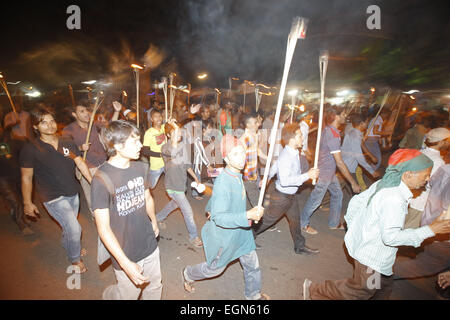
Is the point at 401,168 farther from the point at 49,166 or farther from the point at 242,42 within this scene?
the point at 242,42

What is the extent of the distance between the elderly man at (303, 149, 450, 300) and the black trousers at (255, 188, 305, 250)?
1.19 meters

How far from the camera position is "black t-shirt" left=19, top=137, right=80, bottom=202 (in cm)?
294

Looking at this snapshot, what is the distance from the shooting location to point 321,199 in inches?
176

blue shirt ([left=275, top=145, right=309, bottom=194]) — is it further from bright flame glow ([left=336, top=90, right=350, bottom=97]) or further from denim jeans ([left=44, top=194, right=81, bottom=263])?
bright flame glow ([left=336, top=90, right=350, bottom=97])

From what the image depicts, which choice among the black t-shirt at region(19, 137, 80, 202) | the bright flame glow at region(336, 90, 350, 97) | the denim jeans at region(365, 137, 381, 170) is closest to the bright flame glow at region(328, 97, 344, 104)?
the bright flame glow at region(336, 90, 350, 97)

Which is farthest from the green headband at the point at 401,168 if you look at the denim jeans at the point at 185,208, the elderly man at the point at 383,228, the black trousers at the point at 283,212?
the denim jeans at the point at 185,208

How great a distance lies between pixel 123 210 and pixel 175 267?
2049 millimetres

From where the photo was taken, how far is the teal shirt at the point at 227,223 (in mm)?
2279

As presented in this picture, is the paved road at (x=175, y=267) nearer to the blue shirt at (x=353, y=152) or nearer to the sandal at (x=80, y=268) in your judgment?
the sandal at (x=80, y=268)

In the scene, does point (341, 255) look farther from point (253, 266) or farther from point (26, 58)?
point (26, 58)

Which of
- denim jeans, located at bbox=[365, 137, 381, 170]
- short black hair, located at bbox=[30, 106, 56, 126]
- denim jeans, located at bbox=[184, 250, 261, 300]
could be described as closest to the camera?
denim jeans, located at bbox=[184, 250, 261, 300]

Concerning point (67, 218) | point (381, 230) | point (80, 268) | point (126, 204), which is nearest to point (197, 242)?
point (80, 268)

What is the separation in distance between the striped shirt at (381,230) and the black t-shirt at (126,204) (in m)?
2.18

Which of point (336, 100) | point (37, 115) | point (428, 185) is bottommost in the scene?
point (428, 185)
